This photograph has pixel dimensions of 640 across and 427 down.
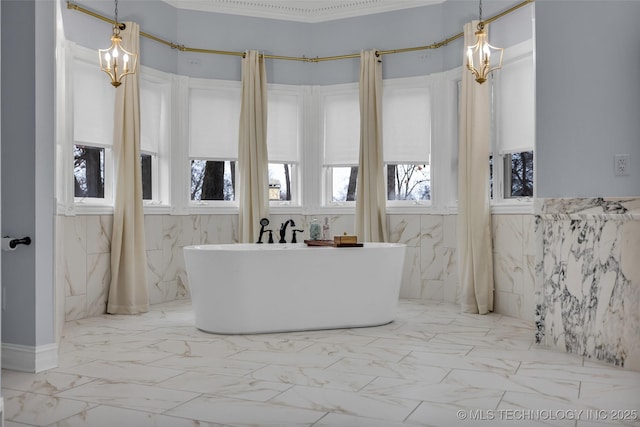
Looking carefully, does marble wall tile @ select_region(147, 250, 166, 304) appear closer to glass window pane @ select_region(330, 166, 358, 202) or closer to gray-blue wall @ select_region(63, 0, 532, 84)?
gray-blue wall @ select_region(63, 0, 532, 84)

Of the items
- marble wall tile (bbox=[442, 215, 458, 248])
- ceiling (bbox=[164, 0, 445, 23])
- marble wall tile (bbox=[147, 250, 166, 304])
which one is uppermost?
ceiling (bbox=[164, 0, 445, 23])

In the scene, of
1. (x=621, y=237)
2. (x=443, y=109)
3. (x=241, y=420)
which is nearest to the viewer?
(x=241, y=420)

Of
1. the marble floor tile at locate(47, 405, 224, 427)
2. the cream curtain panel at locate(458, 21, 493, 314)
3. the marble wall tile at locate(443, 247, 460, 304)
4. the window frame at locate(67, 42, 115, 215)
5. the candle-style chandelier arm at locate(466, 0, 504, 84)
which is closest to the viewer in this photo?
the marble floor tile at locate(47, 405, 224, 427)

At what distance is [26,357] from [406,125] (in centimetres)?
426

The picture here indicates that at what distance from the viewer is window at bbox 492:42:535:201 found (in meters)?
5.05

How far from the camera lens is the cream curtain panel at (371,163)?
6.14 meters

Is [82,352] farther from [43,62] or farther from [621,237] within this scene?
[621,237]

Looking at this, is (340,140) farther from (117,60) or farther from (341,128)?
(117,60)

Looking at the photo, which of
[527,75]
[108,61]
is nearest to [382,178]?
[527,75]

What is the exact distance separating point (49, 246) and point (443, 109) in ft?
13.2

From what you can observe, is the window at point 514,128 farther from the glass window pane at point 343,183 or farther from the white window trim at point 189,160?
the white window trim at point 189,160

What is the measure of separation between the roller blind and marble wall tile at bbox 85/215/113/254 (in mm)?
885

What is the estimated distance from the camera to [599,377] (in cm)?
329

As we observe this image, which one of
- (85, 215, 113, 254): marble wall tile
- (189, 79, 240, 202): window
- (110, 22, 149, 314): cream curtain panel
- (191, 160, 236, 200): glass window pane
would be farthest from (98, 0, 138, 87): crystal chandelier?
(191, 160, 236, 200): glass window pane
